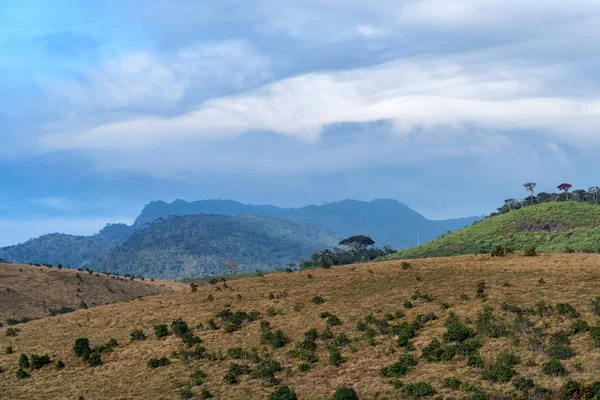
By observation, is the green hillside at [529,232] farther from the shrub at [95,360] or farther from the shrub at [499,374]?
the shrub at [95,360]

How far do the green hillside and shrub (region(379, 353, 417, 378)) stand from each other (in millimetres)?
96672

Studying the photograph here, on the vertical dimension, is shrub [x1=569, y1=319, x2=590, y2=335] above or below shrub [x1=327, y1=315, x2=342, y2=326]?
below

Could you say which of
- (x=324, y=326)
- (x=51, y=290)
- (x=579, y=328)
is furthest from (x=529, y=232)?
(x=579, y=328)

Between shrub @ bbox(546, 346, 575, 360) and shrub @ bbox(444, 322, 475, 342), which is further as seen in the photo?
shrub @ bbox(444, 322, 475, 342)

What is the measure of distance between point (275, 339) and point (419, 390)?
16346 millimetres

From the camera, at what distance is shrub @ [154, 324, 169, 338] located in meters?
58.9

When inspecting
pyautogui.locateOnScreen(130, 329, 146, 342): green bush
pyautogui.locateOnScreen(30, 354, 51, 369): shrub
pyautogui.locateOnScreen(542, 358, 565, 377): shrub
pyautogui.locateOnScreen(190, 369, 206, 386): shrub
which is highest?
pyautogui.locateOnScreen(130, 329, 146, 342): green bush

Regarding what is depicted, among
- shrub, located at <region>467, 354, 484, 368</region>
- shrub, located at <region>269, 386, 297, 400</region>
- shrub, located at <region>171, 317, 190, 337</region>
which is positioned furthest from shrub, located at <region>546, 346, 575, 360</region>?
shrub, located at <region>171, 317, 190, 337</region>

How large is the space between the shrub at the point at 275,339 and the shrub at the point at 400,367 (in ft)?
36.4

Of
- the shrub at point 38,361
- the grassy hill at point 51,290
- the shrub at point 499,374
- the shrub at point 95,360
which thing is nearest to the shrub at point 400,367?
the shrub at point 499,374

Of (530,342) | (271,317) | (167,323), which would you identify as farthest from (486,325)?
(167,323)

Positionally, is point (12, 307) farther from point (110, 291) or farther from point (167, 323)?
point (167, 323)

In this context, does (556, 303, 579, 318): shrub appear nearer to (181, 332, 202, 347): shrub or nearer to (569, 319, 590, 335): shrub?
(569, 319, 590, 335): shrub

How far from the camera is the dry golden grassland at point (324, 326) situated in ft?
140
